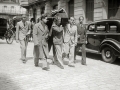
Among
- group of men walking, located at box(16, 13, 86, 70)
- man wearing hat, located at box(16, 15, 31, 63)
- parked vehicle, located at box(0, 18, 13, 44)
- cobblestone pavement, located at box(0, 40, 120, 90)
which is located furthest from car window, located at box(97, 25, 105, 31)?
parked vehicle, located at box(0, 18, 13, 44)

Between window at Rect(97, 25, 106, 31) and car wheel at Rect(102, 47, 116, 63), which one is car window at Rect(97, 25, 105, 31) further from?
car wheel at Rect(102, 47, 116, 63)

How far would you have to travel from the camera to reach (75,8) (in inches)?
751

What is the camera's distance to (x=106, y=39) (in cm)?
870

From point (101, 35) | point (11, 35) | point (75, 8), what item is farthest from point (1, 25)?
point (101, 35)

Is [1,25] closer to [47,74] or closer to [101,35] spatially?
[101,35]

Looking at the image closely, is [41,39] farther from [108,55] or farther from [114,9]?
[114,9]

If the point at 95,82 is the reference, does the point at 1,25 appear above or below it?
above

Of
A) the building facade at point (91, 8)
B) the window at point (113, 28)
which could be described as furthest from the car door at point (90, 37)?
the building facade at point (91, 8)

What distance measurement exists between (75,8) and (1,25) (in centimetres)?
764

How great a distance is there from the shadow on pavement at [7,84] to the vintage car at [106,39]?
4.81m

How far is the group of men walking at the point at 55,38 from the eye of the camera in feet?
22.7

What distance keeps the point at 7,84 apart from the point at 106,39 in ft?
17.6

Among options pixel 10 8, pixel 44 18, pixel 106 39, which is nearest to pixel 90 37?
pixel 106 39

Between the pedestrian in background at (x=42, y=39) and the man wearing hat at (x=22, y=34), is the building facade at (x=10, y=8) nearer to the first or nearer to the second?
the man wearing hat at (x=22, y=34)
